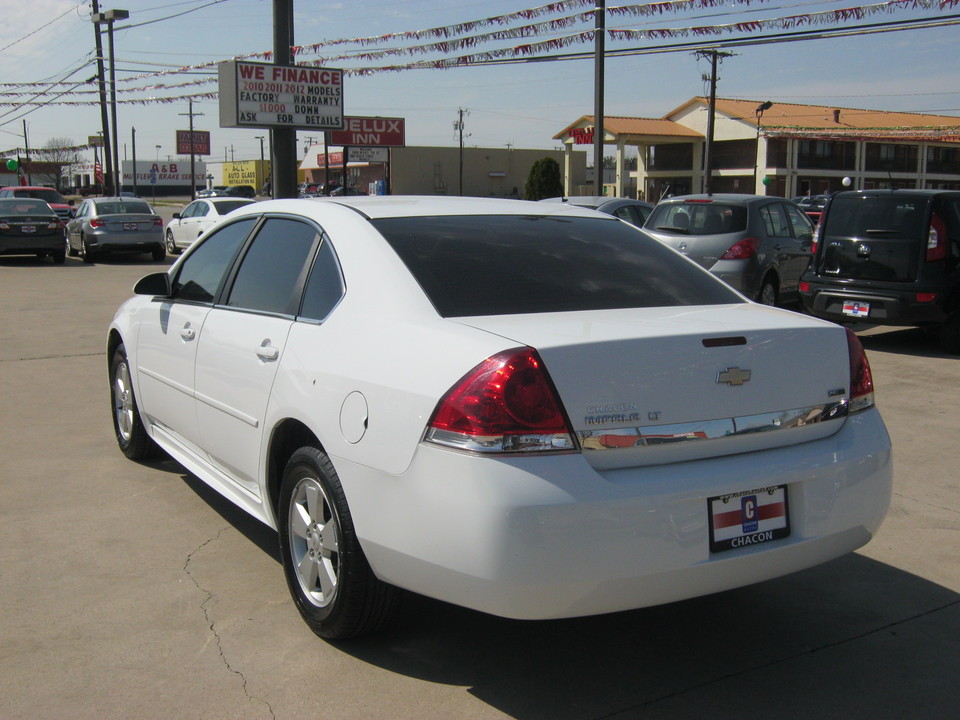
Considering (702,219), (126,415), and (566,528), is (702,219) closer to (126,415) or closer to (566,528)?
(126,415)

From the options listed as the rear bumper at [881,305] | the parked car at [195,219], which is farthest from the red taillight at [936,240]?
the parked car at [195,219]

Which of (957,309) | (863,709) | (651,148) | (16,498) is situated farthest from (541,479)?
(651,148)

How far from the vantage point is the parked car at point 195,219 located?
867 inches

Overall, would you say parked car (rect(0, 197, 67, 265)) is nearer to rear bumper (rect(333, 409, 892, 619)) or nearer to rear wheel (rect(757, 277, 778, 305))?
rear wheel (rect(757, 277, 778, 305))

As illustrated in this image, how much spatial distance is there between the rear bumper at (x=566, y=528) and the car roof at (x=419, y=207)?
51.0 inches

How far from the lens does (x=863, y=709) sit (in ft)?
10.2

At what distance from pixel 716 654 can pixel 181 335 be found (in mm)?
2858

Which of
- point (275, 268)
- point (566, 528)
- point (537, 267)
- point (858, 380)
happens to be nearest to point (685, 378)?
point (566, 528)

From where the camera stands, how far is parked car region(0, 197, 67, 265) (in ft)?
69.9

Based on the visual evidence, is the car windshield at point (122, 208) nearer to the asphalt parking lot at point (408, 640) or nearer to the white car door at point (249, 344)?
the asphalt parking lot at point (408, 640)

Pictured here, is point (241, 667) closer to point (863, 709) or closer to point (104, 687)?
point (104, 687)

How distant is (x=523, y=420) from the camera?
2832 mm

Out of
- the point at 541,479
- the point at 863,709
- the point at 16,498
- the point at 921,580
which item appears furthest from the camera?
the point at 16,498

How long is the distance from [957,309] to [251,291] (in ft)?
26.9
